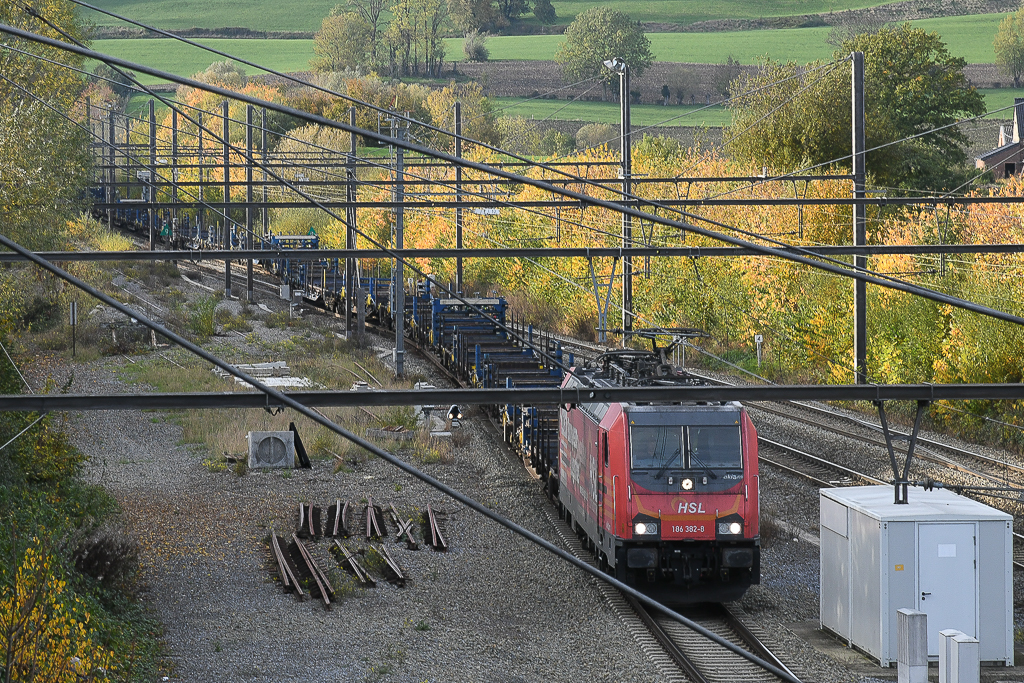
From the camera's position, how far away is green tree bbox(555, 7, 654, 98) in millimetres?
111812

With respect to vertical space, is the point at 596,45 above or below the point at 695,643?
above

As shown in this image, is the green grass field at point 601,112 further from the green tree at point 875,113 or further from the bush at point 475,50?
the green tree at point 875,113

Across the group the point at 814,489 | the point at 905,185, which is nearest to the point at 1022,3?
the point at 905,185

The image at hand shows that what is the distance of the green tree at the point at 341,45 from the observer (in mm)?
116812

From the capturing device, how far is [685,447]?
1314 cm

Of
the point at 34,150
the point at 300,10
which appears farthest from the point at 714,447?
the point at 300,10

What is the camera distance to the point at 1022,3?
388 ft

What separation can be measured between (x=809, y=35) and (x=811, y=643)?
350ft

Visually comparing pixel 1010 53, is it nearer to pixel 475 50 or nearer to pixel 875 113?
pixel 475 50

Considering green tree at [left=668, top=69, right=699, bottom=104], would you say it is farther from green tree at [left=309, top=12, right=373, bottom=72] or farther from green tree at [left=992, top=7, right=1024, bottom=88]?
green tree at [left=309, top=12, right=373, bottom=72]

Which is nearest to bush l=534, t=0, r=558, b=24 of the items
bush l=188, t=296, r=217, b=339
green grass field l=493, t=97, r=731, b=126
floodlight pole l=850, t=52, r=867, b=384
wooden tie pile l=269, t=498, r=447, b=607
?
green grass field l=493, t=97, r=731, b=126

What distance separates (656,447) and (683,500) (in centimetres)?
67

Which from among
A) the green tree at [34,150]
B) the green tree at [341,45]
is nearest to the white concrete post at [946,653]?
the green tree at [34,150]

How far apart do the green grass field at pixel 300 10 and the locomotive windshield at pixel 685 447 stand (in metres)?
122
